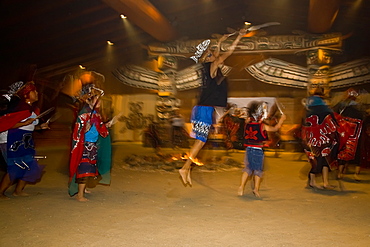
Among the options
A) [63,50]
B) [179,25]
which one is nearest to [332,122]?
[179,25]

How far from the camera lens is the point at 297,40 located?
1097cm

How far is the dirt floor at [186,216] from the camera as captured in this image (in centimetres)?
295

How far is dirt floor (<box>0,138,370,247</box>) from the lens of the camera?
9.67ft

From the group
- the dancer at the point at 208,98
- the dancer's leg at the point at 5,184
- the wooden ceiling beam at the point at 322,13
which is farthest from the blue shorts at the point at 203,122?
the wooden ceiling beam at the point at 322,13

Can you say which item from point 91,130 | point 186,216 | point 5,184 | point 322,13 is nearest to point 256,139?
point 186,216

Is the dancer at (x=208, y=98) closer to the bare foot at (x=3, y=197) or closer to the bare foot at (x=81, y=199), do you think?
the bare foot at (x=81, y=199)

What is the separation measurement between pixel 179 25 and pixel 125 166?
6127mm

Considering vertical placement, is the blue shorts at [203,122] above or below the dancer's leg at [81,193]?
above

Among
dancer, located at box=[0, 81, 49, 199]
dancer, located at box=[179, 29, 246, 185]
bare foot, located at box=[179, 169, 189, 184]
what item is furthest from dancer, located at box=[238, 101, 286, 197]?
dancer, located at box=[0, 81, 49, 199]

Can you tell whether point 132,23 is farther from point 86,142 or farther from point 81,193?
point 81,193

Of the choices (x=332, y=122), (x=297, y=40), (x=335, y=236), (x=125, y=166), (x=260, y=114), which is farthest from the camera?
(x=297, y=40)

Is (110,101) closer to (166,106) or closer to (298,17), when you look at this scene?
(166,106)

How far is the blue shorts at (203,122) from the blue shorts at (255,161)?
27.8 inches

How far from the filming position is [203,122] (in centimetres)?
464
